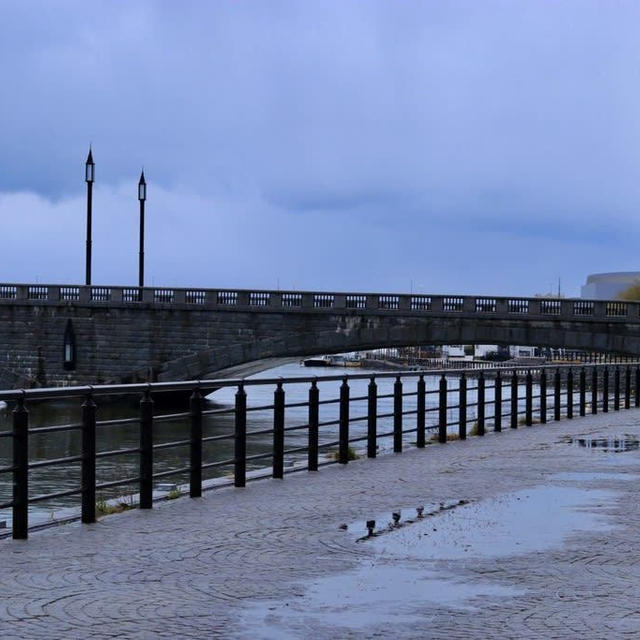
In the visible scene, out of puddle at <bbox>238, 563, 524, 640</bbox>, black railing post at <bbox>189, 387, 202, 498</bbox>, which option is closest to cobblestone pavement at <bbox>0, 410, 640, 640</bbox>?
puddle at <bbox>238, 563, 524, 640</bbox>

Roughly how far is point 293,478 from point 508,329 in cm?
4178

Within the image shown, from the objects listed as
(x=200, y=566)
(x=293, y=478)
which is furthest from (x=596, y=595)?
(x=293, y=478)

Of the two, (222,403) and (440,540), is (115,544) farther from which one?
(222,403)

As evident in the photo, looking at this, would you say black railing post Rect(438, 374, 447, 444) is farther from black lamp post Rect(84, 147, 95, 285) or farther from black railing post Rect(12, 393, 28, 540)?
black lamp post Rect(84, 147, 95, 285)

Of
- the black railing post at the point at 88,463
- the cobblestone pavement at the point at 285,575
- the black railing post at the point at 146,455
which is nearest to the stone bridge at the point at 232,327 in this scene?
the cobblestone pavement at the point at 285,575

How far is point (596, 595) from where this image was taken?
23.2ft

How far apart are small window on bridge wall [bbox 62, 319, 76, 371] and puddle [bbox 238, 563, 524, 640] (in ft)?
174

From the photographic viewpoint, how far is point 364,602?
22.5 feet

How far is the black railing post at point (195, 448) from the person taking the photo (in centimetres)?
1158

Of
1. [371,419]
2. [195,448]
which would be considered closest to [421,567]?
[195,448]

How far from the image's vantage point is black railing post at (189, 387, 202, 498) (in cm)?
1158

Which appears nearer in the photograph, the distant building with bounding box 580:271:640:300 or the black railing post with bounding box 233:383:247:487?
the black railing post with bounding box 233:383:247:487

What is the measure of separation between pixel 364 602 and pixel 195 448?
5046 mm

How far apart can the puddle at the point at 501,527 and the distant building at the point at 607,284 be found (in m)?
166
